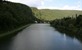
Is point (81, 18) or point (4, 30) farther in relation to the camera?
point (81, 18)

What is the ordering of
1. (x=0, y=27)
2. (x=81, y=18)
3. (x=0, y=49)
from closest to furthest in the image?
(x=0, y=49)
(x=0, y=27)
(x=81, y=18)

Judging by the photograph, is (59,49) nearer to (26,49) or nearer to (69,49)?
(69,49)

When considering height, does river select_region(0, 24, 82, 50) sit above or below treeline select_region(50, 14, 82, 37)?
above

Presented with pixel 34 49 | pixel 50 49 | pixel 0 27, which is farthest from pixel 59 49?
pixel 0 27

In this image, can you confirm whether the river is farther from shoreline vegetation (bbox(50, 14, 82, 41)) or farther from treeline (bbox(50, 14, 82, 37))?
treeline (bbox(50, 14, 82, 37))

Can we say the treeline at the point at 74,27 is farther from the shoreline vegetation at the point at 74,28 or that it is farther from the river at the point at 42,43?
the river at the point at 42,43

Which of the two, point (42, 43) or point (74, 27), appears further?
point (74, 27)

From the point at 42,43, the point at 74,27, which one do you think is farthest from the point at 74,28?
the point at 42,43

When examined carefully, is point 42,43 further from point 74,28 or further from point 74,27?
point 74,27

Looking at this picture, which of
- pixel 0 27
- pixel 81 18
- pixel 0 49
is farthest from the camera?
pixel 81 18

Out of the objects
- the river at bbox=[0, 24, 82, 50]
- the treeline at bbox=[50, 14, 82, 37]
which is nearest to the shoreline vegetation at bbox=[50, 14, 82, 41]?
the treeline at bbox=[50, 14, 82, 37]

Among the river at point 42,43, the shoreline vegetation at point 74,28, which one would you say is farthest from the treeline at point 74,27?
the river at point 42,43
